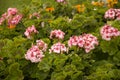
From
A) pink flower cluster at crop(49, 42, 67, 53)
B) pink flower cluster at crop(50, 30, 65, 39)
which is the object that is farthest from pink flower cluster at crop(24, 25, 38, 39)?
pink flower cluster at crop(49, 42, 67, 53)

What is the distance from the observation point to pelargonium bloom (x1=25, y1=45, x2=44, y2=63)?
379 cm

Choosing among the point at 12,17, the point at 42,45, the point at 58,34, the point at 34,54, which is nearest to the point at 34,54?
the point at 34,54

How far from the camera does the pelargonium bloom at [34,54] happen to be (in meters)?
3.79

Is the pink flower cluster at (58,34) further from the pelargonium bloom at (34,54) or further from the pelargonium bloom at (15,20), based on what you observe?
the pelargonium bloom at (15,20)

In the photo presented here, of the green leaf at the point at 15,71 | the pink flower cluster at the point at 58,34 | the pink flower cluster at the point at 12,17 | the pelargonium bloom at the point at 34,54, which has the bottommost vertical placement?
the green leaf at the point at 15,71

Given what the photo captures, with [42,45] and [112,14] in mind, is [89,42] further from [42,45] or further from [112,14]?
[112,14]

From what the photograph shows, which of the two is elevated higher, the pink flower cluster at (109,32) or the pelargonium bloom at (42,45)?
the pink flower cluster at (109,32)

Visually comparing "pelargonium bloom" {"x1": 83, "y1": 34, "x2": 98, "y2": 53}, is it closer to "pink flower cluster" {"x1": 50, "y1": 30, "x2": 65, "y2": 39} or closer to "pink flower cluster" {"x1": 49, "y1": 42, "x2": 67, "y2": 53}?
"pink flower cluster" {"x1": 49, "y1": 42, "x2": 67, "y2": 53}

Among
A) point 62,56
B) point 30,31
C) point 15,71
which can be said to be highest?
point 30,31

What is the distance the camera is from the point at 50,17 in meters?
4.66

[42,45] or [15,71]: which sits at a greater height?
[42,45]

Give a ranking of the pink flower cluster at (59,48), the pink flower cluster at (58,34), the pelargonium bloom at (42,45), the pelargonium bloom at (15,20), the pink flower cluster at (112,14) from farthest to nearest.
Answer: the pelargonium bloom at (15,20) → the pink flower cluster at (112,14) → the pink flower cluster at (58,34) → the pelargonium bloom at (42,45) → the pink flower cluster at (59,48)

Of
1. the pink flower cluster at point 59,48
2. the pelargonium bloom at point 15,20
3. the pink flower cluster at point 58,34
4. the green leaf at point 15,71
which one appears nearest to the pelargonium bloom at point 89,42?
the pink flower cluster at point 59,48

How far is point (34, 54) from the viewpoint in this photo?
3.79 m
